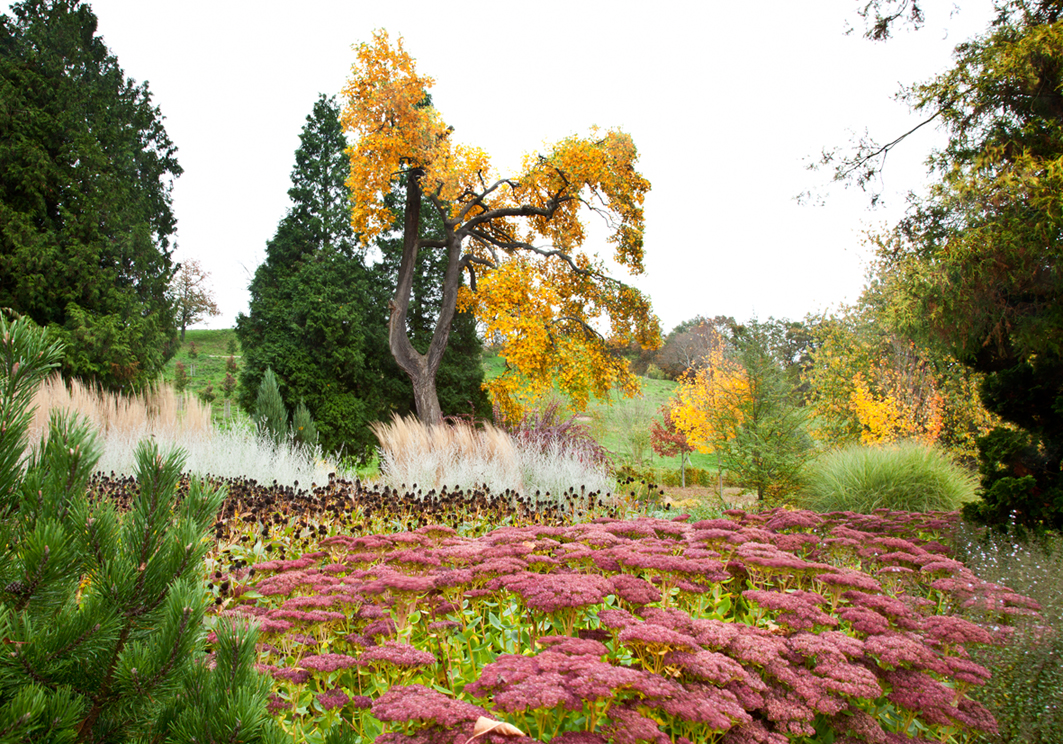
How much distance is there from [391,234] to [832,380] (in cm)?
1111

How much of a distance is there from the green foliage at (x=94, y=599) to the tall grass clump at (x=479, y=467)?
4.93 metres

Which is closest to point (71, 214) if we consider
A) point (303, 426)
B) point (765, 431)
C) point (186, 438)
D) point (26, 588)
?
point (303, 426)

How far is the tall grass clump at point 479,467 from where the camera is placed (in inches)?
266

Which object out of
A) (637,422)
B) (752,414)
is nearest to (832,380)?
(637,422)

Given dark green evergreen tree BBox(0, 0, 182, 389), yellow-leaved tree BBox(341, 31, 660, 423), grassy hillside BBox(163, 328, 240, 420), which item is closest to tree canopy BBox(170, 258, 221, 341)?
grassy hillside BBox(163, 328, 240, 420)

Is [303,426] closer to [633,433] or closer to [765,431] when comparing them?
[633,433]

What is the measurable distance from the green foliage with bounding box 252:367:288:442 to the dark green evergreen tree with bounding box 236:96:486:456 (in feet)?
3.23

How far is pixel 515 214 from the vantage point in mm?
→ 12289

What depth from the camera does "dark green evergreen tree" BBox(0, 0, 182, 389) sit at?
36.9 ft

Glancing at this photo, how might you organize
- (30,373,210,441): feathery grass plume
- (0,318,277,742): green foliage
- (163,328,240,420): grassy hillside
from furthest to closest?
(163,328,240,420): grassy hillside < (30,373,210,441): feathery grass plume < (0,318,277,742): green foliage

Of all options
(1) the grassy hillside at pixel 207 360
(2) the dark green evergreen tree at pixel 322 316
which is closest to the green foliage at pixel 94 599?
(2) the dark green evergreen tree at pixel 322 316

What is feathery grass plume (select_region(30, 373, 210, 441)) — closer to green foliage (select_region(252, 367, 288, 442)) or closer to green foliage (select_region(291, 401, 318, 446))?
green foliage (select_region(252, 367, 288, 442))

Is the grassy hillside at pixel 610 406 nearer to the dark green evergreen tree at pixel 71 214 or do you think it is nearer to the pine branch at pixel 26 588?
the dark green evergreen tree at pixel 71 214

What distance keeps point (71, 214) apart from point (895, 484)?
1499cm
